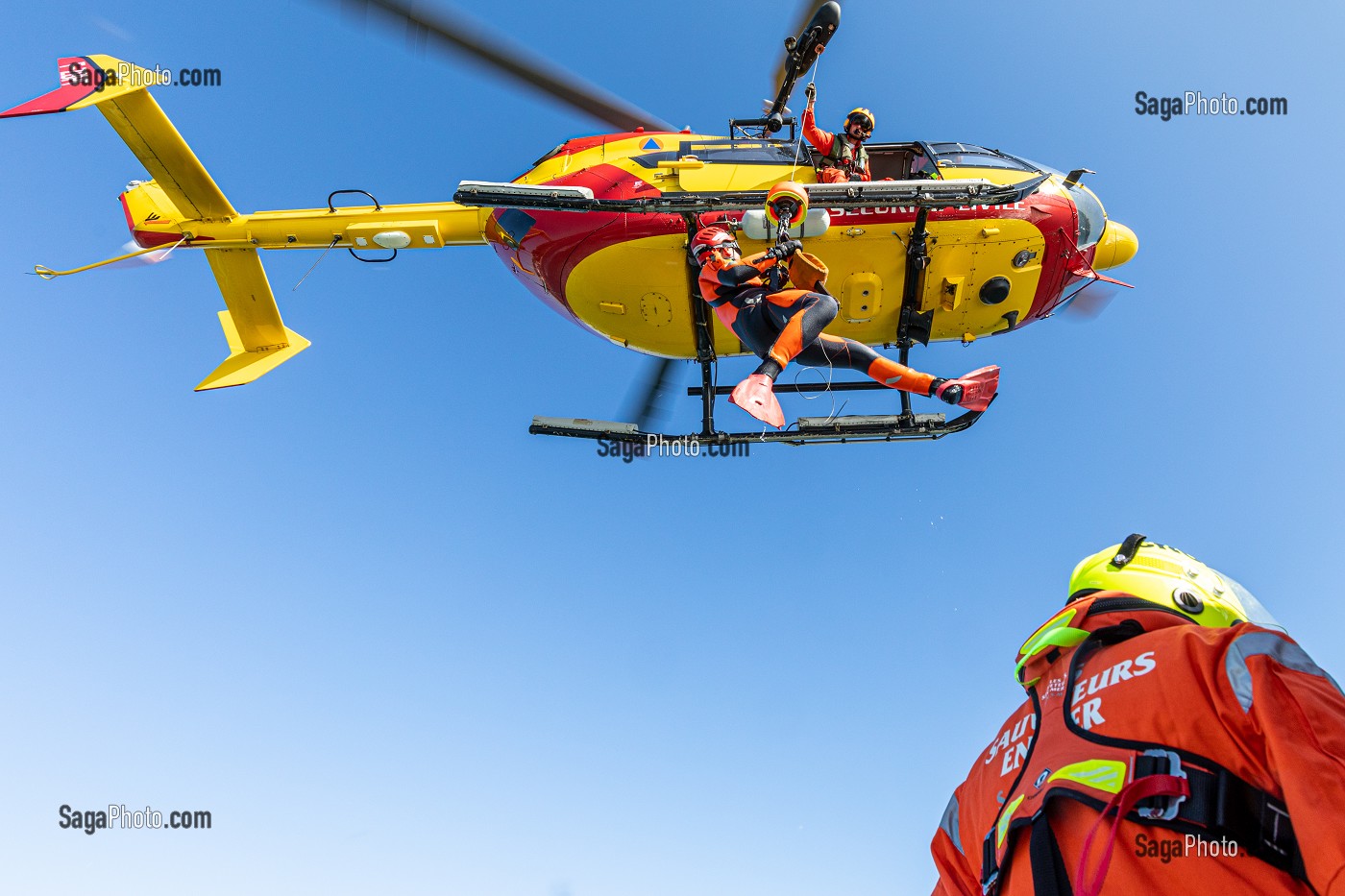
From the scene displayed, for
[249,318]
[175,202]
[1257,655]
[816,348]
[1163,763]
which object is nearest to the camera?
[1257,655]

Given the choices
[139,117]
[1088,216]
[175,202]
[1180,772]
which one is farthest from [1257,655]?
[175,202]

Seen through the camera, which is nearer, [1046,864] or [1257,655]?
[1257,655]

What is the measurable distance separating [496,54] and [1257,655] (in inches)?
256

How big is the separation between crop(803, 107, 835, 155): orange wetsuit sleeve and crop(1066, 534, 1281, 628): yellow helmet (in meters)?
5.40

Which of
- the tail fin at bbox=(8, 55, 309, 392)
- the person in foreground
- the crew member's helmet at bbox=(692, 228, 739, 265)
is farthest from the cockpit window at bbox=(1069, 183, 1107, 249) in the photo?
the tail fin at bbox=(8, 55, 309, 392)

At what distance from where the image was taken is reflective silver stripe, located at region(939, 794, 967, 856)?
3.02 metres

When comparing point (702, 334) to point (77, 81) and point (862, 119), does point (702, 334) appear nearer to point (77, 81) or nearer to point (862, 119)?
point (862, 119)

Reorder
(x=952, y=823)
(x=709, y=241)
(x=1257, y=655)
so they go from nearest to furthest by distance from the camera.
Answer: (x=1257, y=655) < (x=952, y=823) < (x=709, y=241)

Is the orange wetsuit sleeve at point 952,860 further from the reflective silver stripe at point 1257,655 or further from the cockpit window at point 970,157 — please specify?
the cockpit window at point 970,157

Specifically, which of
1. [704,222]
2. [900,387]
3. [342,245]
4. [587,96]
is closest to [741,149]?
[704,222]

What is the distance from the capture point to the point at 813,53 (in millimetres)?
7043

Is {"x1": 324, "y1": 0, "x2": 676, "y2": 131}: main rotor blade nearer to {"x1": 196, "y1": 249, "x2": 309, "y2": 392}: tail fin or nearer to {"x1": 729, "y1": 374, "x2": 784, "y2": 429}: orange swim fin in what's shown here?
{"x1": 729, "y1": 374, "x2": 784, "y2": 429}: orange swim fin

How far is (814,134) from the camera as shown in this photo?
747 cm

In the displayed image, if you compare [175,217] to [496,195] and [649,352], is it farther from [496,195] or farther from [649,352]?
[649,352]
